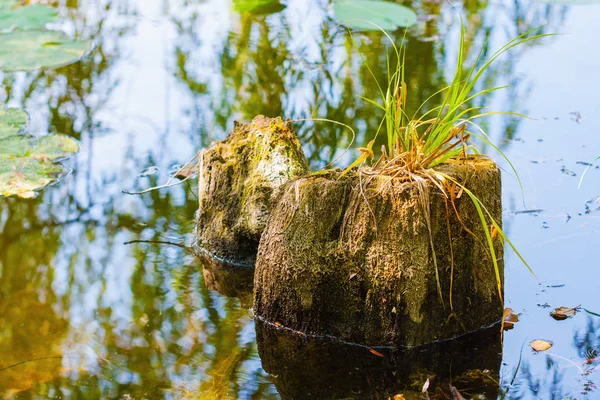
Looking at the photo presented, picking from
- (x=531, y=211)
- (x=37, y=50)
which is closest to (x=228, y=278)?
(x=531, y=211)

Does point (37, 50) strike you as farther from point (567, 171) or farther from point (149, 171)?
point (567, 171)

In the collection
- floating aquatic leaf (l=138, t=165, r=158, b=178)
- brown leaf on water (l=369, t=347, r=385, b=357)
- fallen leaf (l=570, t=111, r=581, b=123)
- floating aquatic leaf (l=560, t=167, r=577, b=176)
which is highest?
fallen leaf (l=570, t=111, r=581, b=123)

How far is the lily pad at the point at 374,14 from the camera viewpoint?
5.87 meters

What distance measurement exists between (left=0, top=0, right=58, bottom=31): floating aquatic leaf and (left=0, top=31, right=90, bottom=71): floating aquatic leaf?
18cm

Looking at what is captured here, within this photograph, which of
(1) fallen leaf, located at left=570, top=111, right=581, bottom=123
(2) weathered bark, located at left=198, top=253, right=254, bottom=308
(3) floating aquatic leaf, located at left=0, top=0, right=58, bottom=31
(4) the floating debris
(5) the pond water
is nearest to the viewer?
(5) the pond water

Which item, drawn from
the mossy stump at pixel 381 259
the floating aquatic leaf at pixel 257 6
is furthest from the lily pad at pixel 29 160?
the floating aquatic leaf at pixel 257 6

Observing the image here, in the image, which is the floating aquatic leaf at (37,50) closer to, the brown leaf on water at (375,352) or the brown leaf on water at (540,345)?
the brown leaf on water at (375,352)

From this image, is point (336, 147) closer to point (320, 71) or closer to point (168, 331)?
point (320, 71)

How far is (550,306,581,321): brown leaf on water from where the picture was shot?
275 cm

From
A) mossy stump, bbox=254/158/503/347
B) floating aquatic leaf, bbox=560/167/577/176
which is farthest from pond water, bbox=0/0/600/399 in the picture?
mossy stump, bbox=254/158/503/347

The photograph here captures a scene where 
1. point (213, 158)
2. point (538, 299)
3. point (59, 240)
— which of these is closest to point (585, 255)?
point (538, 299)

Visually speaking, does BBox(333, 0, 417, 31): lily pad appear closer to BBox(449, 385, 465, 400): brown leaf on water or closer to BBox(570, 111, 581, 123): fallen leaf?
BBox(570, 111, 581, 123): fallen leaf

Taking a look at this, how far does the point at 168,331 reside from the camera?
272 centimetres

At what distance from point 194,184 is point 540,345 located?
1.82 m
